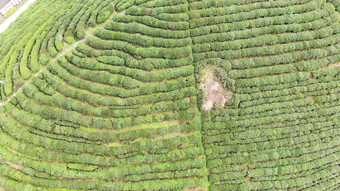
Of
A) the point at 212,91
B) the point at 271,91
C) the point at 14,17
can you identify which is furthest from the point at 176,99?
the point at 14,17

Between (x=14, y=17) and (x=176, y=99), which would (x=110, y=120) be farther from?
(x=14, y=17)

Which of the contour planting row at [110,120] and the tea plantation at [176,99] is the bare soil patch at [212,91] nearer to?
the tea plantation at [176,99]

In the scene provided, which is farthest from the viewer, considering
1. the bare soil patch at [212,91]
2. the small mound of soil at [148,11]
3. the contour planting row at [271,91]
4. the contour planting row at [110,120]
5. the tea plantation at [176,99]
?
the small mound of soil at [148,11]

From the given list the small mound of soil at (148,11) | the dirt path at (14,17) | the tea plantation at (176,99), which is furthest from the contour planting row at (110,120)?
the dirt path at (14,17)

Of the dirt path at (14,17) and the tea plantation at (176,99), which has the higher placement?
the dirt path at (14,17)

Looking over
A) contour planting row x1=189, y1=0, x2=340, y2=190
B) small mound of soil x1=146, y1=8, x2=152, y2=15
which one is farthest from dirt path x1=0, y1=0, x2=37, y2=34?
contour planting row x1=189, y1=0, x2=340, y2=190

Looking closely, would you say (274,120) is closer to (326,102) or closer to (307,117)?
(307,117)

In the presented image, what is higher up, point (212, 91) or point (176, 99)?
point (212, 91)

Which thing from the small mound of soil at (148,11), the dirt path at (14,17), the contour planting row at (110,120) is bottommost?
the contour planting row at (110,120)
